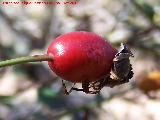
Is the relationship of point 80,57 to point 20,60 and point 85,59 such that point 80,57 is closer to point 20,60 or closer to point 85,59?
Answer: point 85,59

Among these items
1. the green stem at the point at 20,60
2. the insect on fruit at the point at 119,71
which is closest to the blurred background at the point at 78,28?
the insect on fruit at the point at 119,71

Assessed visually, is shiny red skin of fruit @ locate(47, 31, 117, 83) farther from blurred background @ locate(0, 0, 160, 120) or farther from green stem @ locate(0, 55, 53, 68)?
blurred background @ locate(0, 0, 160, 120)

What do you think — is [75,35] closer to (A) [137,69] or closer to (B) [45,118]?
(B) [45,118]

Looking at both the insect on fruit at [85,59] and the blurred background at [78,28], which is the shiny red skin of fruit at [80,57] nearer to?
the insect on fruit at [85,59]

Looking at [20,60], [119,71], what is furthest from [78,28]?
[20,60]

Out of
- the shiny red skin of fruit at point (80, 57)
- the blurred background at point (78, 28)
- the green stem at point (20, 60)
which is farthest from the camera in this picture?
the blurred background at point (78, 28)

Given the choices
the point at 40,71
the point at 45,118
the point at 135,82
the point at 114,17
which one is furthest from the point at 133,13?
the point at 45,118
